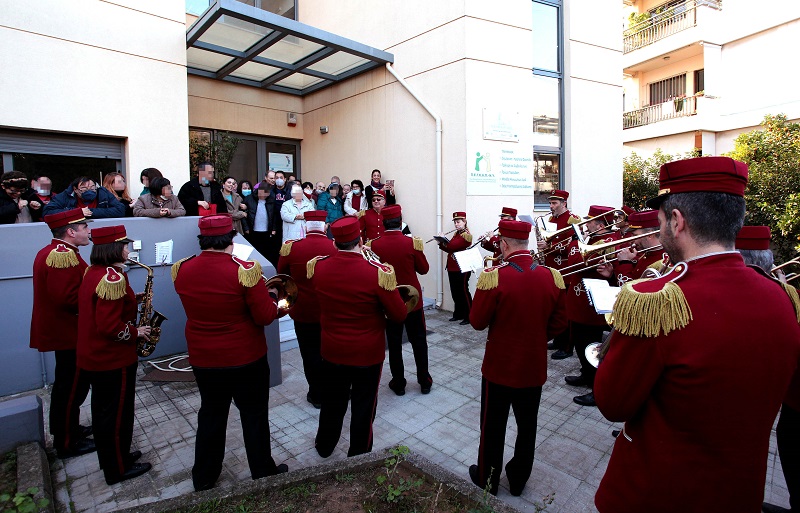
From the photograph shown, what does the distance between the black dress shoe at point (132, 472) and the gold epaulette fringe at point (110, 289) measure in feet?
4.66

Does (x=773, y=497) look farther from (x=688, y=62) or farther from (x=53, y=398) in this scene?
(x=688, y=62)

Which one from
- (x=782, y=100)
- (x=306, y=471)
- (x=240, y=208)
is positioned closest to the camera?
(x=306, y=471)

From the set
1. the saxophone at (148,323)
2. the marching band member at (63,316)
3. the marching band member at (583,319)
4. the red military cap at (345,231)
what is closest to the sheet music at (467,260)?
the marching band member at (583,319)

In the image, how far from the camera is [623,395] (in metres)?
1.65

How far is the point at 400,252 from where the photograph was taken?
5438mm

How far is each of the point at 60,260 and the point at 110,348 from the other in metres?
0.86

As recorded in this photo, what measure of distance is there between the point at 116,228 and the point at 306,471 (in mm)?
2334

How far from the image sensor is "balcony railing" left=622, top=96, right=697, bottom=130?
17.6m

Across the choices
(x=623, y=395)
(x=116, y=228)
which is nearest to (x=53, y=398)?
(x=116, y=228)

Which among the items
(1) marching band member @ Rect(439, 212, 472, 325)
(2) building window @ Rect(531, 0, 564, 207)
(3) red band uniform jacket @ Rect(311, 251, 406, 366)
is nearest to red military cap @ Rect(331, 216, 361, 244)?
(3) red band uniform jacket @ Rect(311, 251, 406, 366)

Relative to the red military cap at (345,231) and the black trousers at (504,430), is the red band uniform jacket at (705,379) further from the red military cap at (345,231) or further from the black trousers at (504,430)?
the red military cap at (345,231)

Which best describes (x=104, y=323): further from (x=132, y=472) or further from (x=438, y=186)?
(x=438, y=186)

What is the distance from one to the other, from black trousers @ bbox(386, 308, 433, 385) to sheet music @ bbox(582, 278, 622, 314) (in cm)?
222

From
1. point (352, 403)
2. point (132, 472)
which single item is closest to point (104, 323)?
point (132, 472)
